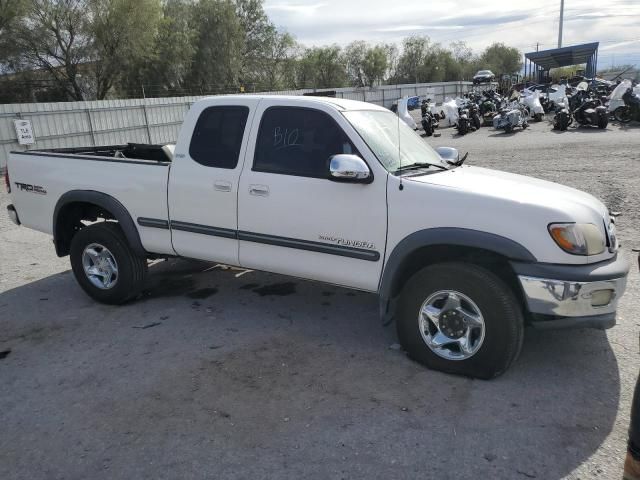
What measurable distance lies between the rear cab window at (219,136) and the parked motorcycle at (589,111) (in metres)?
17.6

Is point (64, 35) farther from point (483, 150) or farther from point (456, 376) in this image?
point (456, 376)

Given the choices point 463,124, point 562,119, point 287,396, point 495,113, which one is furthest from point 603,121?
point 287,396

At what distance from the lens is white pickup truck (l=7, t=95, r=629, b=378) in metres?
3.38

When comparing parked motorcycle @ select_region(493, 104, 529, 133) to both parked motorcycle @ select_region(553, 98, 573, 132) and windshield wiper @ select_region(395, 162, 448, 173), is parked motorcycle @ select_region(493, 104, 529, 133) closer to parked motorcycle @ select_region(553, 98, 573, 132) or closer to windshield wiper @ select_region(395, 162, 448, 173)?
parked motorcycle @ select_region(553, 98, 573, 132)

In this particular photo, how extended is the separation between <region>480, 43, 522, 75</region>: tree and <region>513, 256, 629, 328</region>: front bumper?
93.5m

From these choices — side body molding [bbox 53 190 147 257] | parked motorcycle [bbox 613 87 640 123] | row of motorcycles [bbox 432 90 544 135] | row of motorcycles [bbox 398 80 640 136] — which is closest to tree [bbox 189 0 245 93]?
row of motorcycles [bbox 432 90 544 135]

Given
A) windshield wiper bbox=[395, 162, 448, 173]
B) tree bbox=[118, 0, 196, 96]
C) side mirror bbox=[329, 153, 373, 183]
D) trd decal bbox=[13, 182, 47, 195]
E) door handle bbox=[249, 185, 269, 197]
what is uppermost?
tree bbox=[118, 0, 196, 96]

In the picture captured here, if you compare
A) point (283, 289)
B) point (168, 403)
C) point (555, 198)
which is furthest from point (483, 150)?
point (168, 403)

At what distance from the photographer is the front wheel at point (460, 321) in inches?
137

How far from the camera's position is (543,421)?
3195 millimetres

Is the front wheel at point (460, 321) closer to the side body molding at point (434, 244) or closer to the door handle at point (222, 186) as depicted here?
the side body molding at point (434, 244)

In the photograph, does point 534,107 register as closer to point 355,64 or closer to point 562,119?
point 562,119

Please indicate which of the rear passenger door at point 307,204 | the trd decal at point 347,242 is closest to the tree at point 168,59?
the rear passenger door at point 307,204

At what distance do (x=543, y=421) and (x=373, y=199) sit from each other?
5.81 feet
